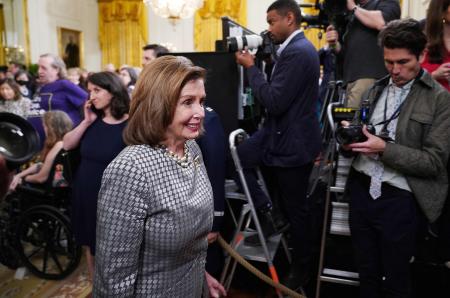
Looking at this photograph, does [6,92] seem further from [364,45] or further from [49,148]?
[364,45]

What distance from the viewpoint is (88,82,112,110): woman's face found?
224 centimetres

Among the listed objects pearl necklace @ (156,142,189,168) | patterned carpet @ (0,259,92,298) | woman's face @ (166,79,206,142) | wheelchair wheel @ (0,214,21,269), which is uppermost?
woman's face @ (166,79,206,142)

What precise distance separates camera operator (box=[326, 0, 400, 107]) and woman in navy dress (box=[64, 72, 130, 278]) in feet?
4.42

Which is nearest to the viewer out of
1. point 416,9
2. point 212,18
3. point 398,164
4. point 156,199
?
point 156,199

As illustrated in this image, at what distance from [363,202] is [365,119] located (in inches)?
15.5

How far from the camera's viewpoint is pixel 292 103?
7.58ft

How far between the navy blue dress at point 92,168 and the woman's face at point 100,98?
0.29 feet

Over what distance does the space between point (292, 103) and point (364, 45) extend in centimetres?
53

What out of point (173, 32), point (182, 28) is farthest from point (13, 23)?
point (182, 28)

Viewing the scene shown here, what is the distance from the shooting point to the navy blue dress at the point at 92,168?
6.97 feet

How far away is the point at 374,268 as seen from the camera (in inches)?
72.1

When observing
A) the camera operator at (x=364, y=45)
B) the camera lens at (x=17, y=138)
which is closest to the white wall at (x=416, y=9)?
Result: the camera operator at (x=364, y=45)

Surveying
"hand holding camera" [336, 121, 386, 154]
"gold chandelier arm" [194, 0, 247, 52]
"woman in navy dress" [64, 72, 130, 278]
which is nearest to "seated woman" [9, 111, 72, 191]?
"woman in navy dress" [64, 72, 130, 278]

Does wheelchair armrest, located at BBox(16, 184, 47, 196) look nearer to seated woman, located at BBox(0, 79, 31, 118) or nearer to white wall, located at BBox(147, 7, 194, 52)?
seated woman, located at BBox(0, 79, 31, 118)
